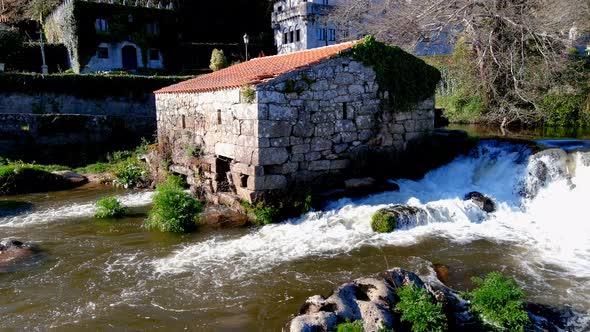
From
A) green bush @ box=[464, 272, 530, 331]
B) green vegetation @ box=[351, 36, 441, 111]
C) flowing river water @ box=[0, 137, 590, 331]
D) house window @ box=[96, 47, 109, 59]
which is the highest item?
house window @ box=[96, 47, 109, 59]

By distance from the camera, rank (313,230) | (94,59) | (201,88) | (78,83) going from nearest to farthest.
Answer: (313,230) < (201,88) < (78,83) < (94,59)

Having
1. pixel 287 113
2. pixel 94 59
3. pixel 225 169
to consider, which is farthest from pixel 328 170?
pixel 94 59

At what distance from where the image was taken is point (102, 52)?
2723 cm

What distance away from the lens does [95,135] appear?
18219 millimetres

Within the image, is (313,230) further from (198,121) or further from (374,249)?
(198,121)

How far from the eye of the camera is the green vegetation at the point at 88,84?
19672mm

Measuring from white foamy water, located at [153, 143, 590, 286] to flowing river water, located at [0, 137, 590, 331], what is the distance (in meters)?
0.02

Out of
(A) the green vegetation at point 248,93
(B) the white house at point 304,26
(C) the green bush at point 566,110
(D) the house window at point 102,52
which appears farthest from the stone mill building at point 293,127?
(B) the white house at point 304,26

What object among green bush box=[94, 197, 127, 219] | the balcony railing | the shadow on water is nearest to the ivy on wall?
the balcony railing

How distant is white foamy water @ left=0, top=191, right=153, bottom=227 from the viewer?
31.2ft

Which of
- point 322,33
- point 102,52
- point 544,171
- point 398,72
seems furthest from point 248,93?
point 322,33

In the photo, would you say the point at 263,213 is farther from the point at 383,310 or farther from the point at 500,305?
the point at 500,305

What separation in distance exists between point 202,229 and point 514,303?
5.63m

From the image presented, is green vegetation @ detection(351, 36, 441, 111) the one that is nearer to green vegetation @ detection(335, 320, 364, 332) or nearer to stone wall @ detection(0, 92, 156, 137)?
green vegetation @ detection(335, 320, 364, 332)
